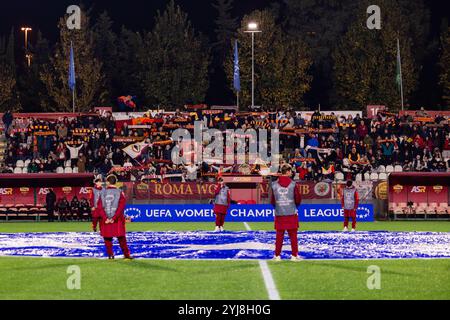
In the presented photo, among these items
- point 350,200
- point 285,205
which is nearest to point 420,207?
point 350,200

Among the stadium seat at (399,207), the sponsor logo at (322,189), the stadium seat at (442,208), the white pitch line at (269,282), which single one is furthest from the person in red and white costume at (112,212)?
the stadium seat at (442,208)

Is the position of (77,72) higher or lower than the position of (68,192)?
higher

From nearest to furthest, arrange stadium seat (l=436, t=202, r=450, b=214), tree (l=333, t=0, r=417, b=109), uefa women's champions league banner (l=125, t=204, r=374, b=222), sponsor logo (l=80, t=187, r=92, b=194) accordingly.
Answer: uefa women's champions league banner (l=125, t=204, r=374, b=222), stadium seat (l=436, t=202, r=450, b=214), sponsor logo (l=80, t=187, r=92, b=194), tree (l=333, t=0, r=417, b=109)

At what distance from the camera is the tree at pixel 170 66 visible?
76312 mm

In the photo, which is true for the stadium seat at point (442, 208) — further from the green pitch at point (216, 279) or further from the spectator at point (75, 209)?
the green pitch at point (216, 279)

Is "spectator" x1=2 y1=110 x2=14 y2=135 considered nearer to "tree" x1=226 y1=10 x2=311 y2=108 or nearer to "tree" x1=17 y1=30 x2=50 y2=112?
"tree" x1=226 y1=10 x2=311 y2=108

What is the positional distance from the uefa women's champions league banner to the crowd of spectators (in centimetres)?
603

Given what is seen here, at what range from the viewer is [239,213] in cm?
4069

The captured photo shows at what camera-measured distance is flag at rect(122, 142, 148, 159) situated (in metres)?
51.9

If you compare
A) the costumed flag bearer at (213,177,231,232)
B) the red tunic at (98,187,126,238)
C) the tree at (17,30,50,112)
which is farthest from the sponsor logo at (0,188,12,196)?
the tree at (17,30,50,112)

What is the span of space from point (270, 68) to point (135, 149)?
26.0 m

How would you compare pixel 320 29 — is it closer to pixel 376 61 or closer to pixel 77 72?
pixel 376 61

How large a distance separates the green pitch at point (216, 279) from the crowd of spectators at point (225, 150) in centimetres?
2866

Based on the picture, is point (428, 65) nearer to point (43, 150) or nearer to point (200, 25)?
point (200, 25)
